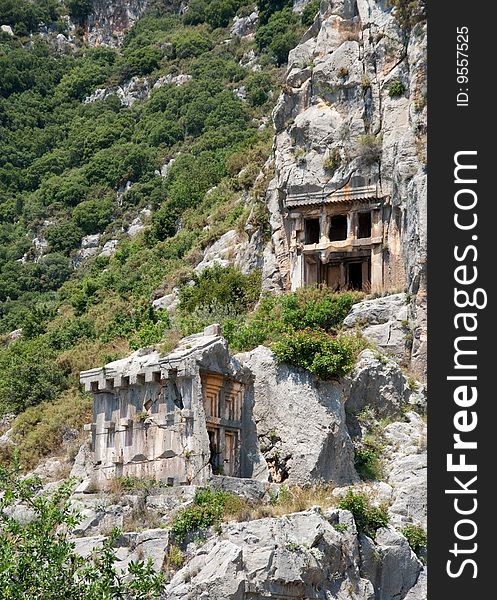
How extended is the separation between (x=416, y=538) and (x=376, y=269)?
1496 centimetres

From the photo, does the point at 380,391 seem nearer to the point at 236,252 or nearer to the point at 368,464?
the point at 368,464

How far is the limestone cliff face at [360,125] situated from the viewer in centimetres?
4722

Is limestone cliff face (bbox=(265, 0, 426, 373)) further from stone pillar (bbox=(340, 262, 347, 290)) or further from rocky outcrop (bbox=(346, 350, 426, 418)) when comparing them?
rocky outcrop (bbox=(346, 350, 426, 418))

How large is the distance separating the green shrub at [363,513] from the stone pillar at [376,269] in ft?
45.7

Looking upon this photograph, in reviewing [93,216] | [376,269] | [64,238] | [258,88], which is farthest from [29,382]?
[258,88]

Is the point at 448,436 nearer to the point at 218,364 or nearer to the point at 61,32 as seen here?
the point at 218,364

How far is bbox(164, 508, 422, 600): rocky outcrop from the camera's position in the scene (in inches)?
1192

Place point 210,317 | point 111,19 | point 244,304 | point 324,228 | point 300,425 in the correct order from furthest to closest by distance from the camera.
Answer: point 111,19 → point 244,304 → point 324,228 → point 210,317 → point 300,425

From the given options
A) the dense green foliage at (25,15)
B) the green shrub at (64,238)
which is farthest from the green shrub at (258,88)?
the dense green foliage at (25,15)

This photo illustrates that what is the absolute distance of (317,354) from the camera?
124ft

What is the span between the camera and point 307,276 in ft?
164

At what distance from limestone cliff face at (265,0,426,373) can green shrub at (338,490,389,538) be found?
12130 millimetres

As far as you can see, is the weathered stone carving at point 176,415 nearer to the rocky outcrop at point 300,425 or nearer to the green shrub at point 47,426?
the rocky outcrop at point 300,425

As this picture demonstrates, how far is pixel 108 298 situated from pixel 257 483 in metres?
28.3
